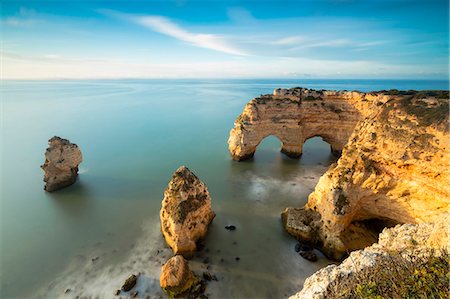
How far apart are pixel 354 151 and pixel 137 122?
4858cm

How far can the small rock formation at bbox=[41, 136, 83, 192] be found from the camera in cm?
2298

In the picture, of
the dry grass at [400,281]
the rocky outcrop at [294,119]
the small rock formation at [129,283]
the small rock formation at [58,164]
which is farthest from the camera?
the rocky outcrop at [294,119]

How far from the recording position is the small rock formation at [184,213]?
49.4ft

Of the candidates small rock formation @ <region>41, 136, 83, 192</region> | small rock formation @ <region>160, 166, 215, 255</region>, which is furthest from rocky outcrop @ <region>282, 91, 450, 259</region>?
small rock formation @ <region>41, 136, 83, 192</region>

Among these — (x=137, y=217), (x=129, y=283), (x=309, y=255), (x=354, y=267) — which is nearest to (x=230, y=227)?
(x=309, y=255)

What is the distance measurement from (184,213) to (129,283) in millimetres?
4924

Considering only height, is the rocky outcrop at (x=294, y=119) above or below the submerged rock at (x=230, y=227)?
above

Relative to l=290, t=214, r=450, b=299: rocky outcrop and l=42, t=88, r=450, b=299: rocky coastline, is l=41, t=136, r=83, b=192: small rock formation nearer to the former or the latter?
l=42, t=88, r=450, b=299: rocky coastline

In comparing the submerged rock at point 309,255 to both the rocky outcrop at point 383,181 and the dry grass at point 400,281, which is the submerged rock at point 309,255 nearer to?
the rocky outcrop at point 383,181

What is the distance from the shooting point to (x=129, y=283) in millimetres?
13445

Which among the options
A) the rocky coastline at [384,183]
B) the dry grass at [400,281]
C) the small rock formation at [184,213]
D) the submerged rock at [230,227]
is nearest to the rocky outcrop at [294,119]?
the rocky coastline at [384,183]

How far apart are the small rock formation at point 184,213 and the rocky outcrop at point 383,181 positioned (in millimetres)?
6710

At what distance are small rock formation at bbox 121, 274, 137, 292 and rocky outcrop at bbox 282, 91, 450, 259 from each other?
1090 cm

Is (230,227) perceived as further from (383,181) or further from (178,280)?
(383,181)
